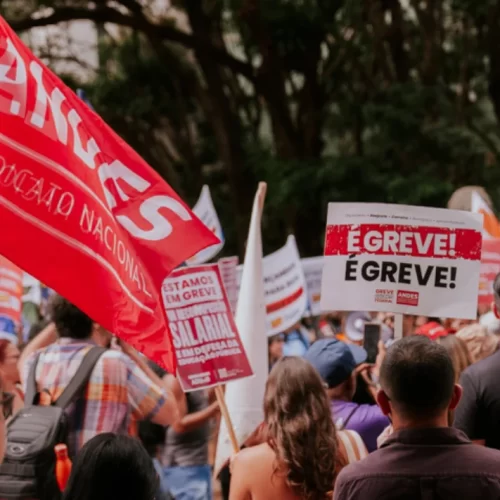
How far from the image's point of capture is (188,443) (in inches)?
300

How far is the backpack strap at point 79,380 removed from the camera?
5.45 meters

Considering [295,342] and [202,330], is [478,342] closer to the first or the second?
Answer: [202,330]

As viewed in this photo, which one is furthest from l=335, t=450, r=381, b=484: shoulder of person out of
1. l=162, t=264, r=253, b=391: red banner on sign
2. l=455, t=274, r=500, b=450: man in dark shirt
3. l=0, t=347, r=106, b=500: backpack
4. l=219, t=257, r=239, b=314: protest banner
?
l=219, t=257, r=239, b=314: protest banner

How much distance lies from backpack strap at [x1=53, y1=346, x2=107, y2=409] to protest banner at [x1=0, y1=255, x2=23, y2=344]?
45cm

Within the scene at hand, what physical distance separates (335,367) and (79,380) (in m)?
1.17

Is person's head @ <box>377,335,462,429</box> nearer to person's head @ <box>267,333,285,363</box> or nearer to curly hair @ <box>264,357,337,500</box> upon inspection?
curly hair @ <box>264,357,337,500</box>

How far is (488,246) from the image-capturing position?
789 centimetres

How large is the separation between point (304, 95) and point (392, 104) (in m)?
4.25

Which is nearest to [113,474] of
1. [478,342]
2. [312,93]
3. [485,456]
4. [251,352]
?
[485,456]

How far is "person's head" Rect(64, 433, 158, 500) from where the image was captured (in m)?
3.14

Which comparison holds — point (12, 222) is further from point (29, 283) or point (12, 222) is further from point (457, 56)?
point (457, 56)

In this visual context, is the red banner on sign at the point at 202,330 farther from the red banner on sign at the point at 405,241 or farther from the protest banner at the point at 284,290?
the protest banner at the point at 284,290

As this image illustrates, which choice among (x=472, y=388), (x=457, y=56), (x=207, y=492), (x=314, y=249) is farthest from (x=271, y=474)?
(x=457, y=56)

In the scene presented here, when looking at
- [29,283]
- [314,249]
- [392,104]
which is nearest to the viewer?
[29,283]
